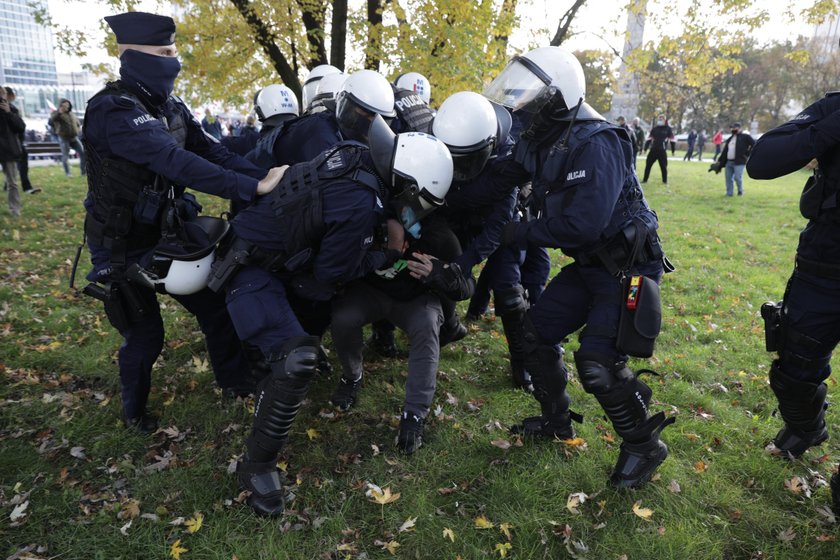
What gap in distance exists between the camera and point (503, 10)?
336 inches

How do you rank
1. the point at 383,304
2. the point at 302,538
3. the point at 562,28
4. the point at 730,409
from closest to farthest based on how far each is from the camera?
the point at 302,538 < the point at 383,304 < the point at 730,409 < the point at 562,28

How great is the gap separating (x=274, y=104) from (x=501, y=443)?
3.81 meters

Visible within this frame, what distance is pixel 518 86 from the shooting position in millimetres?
3070

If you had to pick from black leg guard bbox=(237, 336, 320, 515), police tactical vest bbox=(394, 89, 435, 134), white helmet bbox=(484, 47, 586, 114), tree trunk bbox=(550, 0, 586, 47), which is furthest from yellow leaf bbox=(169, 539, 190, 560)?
tree trunk bbox=(550, 0, 586, 47)

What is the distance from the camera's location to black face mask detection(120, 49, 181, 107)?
3154mm

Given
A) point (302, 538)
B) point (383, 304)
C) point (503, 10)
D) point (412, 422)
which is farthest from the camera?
point (503, 10)

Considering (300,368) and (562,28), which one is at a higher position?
(562,28)

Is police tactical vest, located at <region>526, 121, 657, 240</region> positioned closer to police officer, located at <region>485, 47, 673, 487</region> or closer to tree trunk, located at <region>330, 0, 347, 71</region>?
police officer, located at <region>485, 47, 673, 487</region>

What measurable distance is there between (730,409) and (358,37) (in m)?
7.68

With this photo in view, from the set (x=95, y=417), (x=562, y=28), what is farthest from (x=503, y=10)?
(x=95, y=417)

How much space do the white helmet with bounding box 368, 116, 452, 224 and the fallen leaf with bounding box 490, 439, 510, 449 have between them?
165 cm

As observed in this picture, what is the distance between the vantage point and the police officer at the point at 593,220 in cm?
284

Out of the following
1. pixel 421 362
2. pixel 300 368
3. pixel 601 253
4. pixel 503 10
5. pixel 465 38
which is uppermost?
pixel 503 10

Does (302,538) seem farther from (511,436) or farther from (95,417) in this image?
(95,417)
